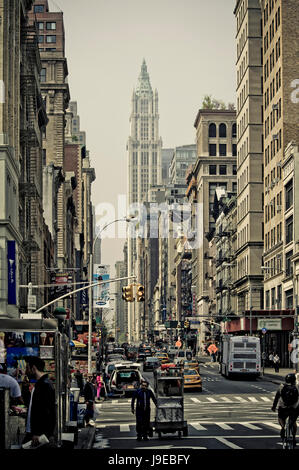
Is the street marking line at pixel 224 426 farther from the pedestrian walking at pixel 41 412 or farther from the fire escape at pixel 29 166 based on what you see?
the fire escape at pixel 29 166

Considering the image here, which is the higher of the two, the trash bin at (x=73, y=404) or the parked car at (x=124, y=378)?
the trash bin at (x=73, y=404)

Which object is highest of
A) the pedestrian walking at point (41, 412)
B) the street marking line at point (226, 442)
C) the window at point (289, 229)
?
the window at point (289, 229)

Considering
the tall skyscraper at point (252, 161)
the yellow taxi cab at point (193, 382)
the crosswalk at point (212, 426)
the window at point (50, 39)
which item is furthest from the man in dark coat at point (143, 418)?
the window at point (50, 39)

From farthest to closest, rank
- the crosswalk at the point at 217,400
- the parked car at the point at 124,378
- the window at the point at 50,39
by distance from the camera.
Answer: the window at the point at 50,39
the parked car at the point at 124,378
the crosswalk at the point at 217,400

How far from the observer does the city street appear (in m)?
25.2

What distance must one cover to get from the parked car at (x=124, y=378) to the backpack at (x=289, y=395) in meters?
32.0

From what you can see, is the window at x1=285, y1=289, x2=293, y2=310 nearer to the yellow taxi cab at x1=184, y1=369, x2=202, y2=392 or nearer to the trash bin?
the yellow taxi cab at x1=184, y1=369, x2=202, y2=392

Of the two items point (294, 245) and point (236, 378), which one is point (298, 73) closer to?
point (294, 245)

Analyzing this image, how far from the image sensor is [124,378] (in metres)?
56.3

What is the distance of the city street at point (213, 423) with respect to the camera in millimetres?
25244

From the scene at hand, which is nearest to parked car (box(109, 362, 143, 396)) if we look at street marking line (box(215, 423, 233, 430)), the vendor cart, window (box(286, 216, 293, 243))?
street marking line (box(215, 423, 233, 430))

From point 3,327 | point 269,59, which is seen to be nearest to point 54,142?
point 269,59

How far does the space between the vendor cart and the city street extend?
0.35 meters

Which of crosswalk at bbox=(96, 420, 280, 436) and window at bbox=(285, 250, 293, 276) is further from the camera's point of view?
window at bbox=(285, 250, 293, 276)
